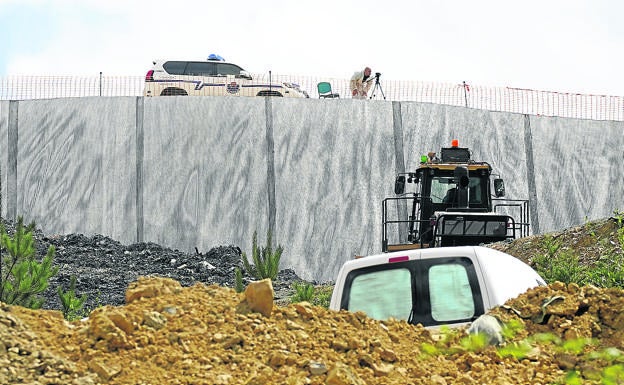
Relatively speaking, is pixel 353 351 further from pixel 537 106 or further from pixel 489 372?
pixel 537 106

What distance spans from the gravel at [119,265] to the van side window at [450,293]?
1305cm

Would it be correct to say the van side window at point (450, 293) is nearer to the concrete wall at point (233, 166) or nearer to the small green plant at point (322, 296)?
the small green plant at point (322, 296)

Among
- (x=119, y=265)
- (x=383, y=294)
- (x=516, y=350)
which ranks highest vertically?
(x=383, y=294)

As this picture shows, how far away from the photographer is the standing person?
29.0 m

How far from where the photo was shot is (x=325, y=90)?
1166 inches

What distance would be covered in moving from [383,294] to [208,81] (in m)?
23.5

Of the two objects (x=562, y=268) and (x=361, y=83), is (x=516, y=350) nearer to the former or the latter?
(x=562, y=268)

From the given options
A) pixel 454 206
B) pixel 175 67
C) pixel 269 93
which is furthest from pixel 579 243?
pixel 175 67

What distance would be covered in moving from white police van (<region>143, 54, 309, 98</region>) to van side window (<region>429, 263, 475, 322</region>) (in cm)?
2329

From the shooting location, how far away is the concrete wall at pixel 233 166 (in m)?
26.1

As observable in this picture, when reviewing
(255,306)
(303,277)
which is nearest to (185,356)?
(255,306)

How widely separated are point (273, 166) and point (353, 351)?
22.4 metres

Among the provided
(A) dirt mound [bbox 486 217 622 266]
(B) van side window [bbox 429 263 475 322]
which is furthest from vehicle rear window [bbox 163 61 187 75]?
(B) van side window [bbox 429 263 475 322]

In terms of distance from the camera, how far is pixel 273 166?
2664 cm
